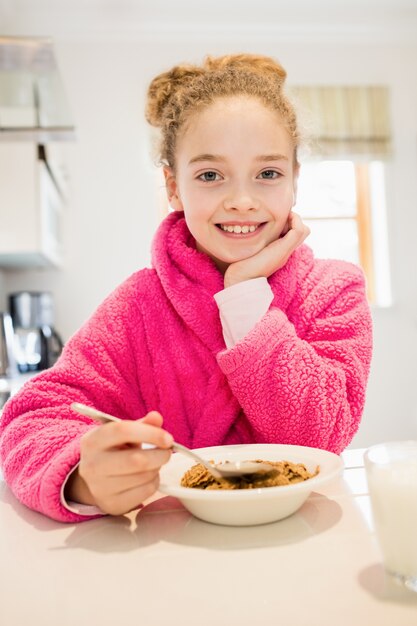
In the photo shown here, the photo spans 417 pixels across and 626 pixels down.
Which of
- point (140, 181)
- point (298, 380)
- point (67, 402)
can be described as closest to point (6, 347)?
point (140, 181)

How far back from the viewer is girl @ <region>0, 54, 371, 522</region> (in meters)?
0.82

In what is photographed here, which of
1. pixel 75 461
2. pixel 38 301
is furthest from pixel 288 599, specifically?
pixel 38 301

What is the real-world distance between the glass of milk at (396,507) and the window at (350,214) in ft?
10.9

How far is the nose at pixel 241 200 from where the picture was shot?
952 mm

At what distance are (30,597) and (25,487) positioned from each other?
22 cm

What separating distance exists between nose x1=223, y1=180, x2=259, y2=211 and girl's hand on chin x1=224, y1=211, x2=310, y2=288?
82 mm

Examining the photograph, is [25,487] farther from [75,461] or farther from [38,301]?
[38,301]

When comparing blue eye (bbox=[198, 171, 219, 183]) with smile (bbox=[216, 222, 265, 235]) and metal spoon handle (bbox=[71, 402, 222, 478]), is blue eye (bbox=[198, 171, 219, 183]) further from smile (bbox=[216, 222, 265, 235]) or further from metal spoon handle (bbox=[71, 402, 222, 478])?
metal spoon handle (bbox=[71, 402, 222, 478])

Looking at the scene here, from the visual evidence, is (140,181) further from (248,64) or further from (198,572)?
(198,572)

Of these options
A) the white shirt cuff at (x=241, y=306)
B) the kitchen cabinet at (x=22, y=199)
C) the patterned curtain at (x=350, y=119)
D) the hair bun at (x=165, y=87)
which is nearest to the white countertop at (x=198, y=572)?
the white shirt cuff at (x=241, y=306)

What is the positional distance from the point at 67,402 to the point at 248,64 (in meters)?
0.77

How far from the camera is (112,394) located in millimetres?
956

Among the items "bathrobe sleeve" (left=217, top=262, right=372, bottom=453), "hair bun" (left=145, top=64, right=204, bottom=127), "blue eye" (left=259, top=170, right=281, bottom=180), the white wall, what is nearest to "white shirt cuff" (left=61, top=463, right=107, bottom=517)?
"bathrobe sleeve" (left=217, top=262, right=372, bottom=453)

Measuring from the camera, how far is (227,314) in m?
0.93
